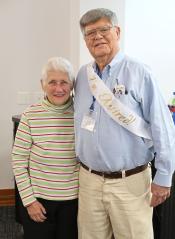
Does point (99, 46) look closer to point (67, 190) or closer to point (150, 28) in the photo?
point (67, 190)

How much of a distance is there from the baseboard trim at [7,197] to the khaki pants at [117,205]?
1.58 metres

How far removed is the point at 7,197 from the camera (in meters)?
2.99

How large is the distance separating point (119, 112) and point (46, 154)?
439mm

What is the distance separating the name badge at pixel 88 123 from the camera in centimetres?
145

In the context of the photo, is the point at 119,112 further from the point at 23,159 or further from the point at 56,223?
the point at 56,223

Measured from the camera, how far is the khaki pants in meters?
1.47

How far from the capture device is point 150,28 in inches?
111

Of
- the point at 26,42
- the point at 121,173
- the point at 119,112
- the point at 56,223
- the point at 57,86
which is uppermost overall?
the point at 26,42

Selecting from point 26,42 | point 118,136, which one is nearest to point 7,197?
point 26,42

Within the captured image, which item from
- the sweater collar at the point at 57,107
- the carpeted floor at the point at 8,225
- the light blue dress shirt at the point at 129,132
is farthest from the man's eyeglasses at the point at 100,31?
the carpeted floor at the point at 8,225

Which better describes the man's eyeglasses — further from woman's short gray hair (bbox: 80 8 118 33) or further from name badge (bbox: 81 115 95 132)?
name badge (bbox: 81 115 95 132)

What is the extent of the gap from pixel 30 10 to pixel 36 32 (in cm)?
19

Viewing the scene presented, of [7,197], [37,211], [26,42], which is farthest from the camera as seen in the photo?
[7,197]

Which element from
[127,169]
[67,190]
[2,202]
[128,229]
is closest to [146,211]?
[128,229]
